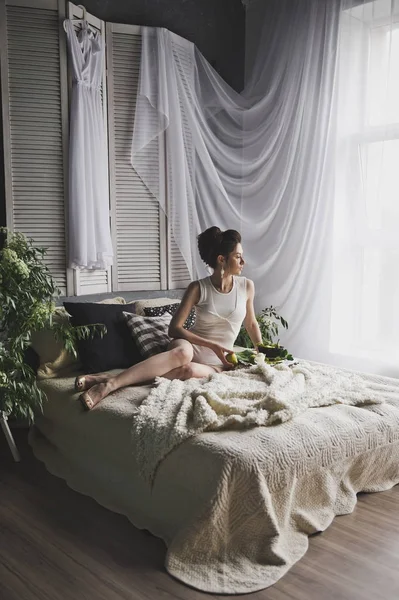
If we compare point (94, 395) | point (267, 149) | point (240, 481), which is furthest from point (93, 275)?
point (240, 481)

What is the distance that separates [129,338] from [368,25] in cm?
237

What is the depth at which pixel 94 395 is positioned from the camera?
2.67 metres

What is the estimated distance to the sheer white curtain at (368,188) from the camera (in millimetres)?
3490

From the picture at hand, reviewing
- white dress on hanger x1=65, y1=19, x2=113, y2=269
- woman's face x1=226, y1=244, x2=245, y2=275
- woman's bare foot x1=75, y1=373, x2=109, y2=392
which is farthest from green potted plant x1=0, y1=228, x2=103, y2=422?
woman's face x1=226, y1=244, x2=245, y2=275

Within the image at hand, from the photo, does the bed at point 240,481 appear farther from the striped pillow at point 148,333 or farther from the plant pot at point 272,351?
the plant pot at point 272,351

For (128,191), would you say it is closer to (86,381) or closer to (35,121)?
(35,121)

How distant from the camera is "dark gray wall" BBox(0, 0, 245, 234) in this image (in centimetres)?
390

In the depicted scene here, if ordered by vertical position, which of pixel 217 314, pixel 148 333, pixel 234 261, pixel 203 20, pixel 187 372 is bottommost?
pixel 187 372

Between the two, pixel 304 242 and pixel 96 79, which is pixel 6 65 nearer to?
pixel 96 79

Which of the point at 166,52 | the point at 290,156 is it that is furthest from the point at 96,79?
the point at 290,156

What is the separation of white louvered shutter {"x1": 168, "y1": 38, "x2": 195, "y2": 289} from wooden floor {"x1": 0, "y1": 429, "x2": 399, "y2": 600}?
1916mm

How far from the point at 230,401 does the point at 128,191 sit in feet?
6.65

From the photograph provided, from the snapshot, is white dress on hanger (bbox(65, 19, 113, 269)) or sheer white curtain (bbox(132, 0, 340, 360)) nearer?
white dress on hanger (bbox(65, 19, 113, 269))

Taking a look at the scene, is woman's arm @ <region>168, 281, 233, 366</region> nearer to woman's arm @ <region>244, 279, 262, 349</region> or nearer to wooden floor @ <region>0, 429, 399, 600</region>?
woman's arm @ <region>244, 279, 262, 349</region>
